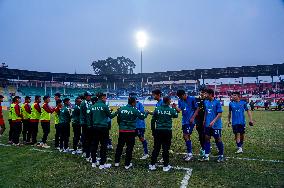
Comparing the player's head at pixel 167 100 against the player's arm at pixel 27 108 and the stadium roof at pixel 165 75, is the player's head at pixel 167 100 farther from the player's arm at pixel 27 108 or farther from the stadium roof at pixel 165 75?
the stadium roof at pixel 165 75

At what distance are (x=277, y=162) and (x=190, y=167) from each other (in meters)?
3.01

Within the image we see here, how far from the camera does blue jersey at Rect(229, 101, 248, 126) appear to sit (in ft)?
39.0

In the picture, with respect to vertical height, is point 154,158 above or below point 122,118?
below

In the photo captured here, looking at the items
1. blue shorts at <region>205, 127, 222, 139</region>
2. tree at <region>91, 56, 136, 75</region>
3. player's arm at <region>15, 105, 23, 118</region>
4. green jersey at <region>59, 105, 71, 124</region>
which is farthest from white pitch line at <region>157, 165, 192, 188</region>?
tree at <region>91, 56, 136, 75</region>

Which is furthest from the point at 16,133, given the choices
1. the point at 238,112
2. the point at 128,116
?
the point at 238,112

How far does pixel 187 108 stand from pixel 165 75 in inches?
2378

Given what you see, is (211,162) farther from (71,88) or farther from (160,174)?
(71,88)

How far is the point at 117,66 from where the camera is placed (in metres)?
133

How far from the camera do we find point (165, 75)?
71.0 metres

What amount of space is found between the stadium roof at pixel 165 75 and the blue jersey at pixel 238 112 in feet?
168

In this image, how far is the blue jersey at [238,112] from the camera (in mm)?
11891

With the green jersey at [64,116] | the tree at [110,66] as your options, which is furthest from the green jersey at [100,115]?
the tree at [110,66]

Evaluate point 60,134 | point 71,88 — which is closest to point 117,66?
point 71,88

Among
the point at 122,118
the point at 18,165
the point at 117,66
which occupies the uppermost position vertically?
the point at 117,66
